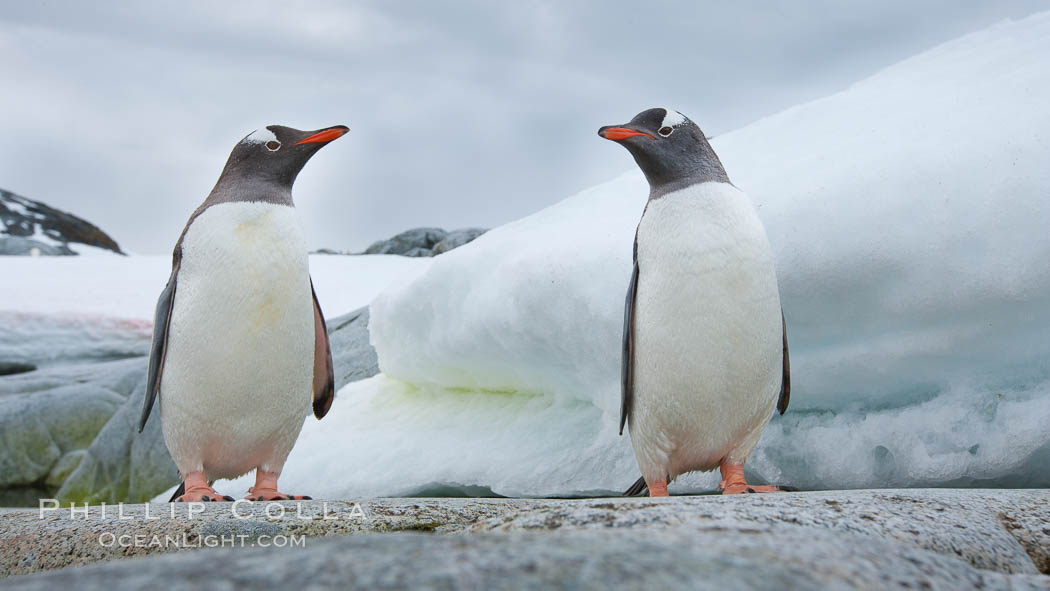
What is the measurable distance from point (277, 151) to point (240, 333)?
60 cm

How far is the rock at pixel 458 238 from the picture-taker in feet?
29.8

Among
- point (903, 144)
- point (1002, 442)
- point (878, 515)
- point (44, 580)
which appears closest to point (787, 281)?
point (903, 144)

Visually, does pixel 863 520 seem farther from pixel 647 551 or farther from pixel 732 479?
pixel 732 479

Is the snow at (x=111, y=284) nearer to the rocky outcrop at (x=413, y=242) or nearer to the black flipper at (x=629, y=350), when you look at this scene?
the rocky outcrop at (x=413, y=242)

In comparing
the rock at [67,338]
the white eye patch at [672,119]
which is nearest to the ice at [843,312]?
the white eye patch at [672,119]

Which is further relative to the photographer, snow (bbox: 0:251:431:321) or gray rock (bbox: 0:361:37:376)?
snow (bbox: 0:251:431:321)

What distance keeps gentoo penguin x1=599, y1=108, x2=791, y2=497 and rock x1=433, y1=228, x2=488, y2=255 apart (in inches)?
259

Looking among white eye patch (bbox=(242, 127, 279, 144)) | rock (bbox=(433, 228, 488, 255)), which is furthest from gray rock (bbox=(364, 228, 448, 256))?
white eye patch (bbox=(242, 127, 279, 144))

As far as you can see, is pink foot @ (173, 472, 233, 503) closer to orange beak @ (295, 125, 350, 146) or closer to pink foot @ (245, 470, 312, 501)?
pink foot @ (245, 470, 312, 501)

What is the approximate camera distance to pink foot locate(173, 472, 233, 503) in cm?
226

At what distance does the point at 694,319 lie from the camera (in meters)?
2.23

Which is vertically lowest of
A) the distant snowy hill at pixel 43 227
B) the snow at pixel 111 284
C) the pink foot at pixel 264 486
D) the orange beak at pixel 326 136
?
the pink foot at pixel 264 486

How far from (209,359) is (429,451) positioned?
1.26m

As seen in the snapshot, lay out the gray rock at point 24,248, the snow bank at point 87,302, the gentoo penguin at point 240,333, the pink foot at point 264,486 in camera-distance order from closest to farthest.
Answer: the gentoo penguin at point 240,333 → the pink foot at point 264,486 → the snow bank at point 87,302 → the gray rock at point 24,248
